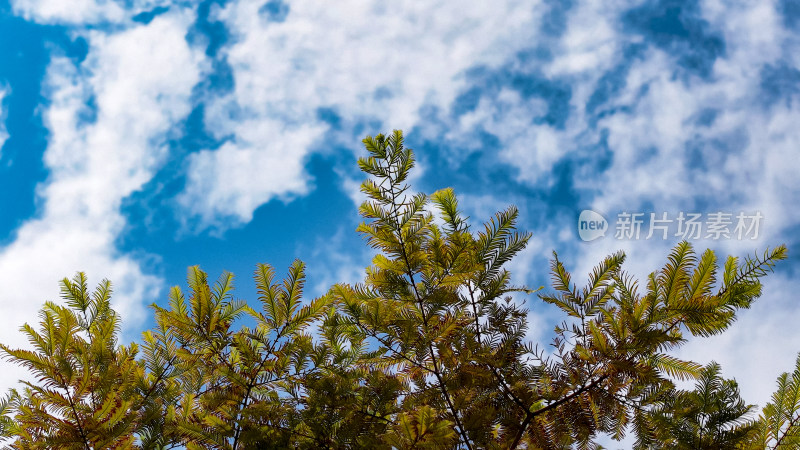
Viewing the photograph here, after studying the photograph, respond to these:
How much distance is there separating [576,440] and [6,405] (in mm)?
3710

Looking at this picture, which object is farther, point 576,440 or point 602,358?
point 576,440

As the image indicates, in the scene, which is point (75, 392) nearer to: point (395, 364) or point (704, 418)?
point (395, 364)

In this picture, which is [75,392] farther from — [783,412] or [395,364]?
[783,412]

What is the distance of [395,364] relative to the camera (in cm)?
329

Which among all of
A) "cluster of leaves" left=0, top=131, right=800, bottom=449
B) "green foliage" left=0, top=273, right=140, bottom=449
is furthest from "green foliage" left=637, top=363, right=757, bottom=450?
"green foliage" left=0, top=273, right=140, bottom=449

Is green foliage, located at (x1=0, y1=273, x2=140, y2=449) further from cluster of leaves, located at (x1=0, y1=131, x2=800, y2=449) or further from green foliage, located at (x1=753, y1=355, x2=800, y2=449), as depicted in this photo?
green foliage, located at (x1=753, y1=355, x2=800, y2=449)

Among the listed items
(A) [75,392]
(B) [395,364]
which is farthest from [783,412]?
(A) [75,392]

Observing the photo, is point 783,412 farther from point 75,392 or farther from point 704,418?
point 75,392

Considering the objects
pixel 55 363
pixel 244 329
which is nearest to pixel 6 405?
pixel 55 363

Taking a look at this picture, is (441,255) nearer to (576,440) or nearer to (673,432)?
(576,440)

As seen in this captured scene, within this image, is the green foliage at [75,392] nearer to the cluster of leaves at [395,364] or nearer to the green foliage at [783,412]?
the cluster of leaves at [395,364]

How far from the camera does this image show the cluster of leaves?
117 inches

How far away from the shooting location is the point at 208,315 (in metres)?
3.11

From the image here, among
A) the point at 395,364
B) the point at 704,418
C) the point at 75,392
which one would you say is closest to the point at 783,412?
the point at 704,418
